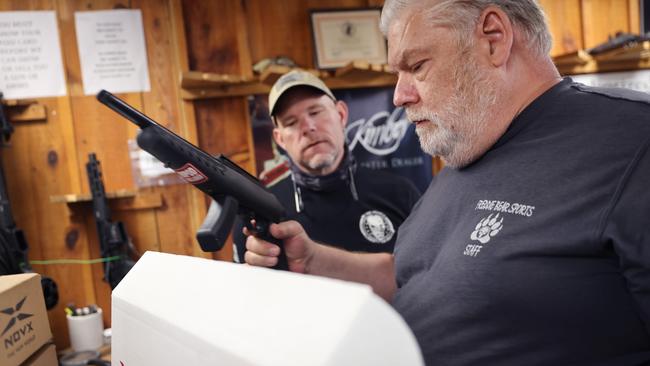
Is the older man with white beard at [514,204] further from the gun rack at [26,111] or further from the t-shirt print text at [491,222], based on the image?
the gun rack at [26,111]

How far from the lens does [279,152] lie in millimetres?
2395

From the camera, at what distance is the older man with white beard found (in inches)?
26.7

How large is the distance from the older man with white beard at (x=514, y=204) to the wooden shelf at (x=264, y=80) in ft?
4.04

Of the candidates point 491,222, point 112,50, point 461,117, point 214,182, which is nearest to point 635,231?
point 491,222

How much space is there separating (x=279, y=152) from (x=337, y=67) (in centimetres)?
53

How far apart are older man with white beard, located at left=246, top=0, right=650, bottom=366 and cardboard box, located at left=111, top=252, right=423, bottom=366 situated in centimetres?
50

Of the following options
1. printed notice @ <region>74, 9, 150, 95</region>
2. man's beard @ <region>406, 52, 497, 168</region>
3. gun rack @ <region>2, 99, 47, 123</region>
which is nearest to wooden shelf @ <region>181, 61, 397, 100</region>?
printed notice @ <region>74, 9, 150, 95</region>

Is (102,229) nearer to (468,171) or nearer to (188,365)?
(468,171)

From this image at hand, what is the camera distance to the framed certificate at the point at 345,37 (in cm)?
243

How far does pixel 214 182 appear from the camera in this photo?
0.83 metres

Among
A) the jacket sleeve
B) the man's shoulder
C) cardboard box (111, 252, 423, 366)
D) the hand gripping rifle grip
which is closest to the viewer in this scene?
cardboard box (111, 252, 423, 366)

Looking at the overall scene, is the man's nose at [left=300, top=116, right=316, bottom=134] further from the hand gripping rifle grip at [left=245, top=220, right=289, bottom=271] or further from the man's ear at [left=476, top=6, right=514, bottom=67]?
the man's ear at [left=476, top=6, right=514, bottom=67]

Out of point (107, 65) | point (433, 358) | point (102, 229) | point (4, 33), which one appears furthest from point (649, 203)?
point (4, 33)

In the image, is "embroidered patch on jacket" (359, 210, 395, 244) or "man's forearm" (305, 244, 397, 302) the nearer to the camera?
"man's forearm" (305, 244, 397, 302)
